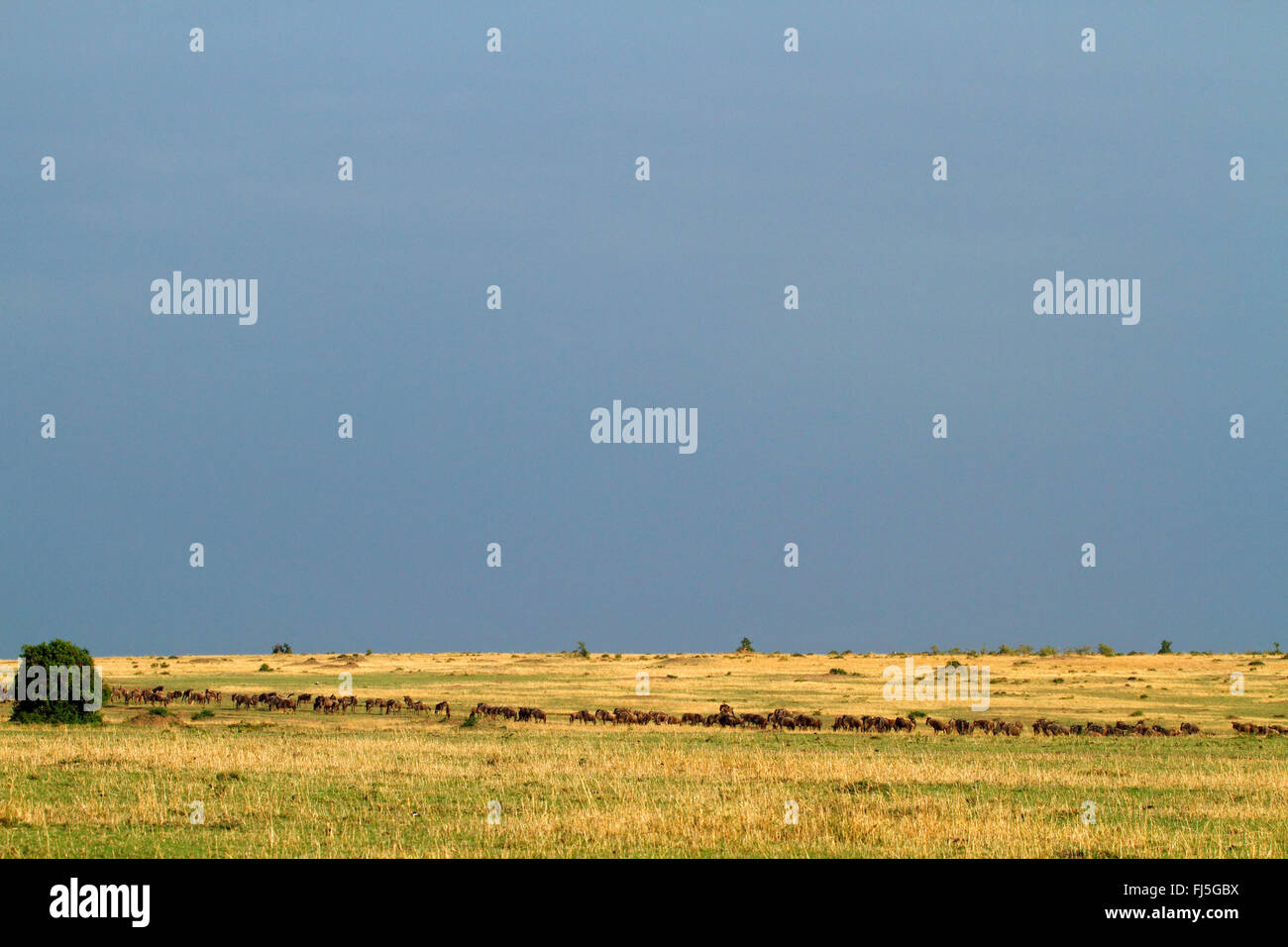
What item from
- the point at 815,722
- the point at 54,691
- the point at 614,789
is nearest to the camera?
the point at 614,789

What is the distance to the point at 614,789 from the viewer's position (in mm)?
23594

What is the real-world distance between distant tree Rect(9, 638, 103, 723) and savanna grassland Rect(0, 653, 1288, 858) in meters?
0.91

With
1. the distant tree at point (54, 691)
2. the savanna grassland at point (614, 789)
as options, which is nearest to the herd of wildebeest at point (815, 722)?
the savanna grassland at point (614, 789)

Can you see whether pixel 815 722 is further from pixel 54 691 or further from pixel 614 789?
pixel 54 691

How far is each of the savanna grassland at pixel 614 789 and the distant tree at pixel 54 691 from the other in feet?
2.99

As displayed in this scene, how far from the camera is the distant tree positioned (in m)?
39.3

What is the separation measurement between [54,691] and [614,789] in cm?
2433

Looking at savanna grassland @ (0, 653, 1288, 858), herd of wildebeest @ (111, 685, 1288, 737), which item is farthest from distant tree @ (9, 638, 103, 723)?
herd of wildebeest @ (111, 685, 1288, 737)

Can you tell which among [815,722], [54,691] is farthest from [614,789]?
[54,691]

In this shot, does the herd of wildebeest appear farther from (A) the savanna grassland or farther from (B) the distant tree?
(B) the distant tree

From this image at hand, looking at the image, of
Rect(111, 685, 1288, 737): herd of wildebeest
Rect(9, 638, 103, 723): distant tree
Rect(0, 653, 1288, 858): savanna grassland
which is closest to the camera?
Rect(0, 653, 1288, 858): savanna grassland
